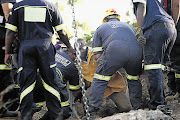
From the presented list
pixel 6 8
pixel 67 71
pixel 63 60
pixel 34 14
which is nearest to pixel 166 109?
pixel 67 71

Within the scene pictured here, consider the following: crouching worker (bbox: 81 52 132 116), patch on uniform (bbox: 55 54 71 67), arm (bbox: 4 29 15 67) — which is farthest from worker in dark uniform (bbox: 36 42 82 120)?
arm (bbox: 4 29 15 67)

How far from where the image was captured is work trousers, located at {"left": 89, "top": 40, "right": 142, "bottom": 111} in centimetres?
328

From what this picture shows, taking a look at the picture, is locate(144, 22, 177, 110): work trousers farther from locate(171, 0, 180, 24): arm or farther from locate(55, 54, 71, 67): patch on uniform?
locate(55, 54, 71, 67): patch on uniform

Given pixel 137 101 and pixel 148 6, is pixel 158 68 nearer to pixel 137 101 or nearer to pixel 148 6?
pixel 137 101

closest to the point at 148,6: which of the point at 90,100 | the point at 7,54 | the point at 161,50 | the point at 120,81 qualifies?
the point at 161,50

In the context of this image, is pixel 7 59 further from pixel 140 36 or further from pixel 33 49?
pixel 140 36

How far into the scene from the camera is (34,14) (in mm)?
2850

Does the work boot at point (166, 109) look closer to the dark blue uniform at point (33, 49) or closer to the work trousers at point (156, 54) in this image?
the work trousers at point (156, 54)

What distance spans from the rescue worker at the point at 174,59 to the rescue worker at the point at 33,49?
1755 millimetres

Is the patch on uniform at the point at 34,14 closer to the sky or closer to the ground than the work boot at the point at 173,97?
closer to the sky

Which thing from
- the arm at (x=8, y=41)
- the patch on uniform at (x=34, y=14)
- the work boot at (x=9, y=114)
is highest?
the patch on uniform at (x=34, y=14)

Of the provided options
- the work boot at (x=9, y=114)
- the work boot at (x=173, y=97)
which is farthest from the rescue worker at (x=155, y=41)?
the work boot at (x=9, y=114)

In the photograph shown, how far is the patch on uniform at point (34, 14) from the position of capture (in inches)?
112

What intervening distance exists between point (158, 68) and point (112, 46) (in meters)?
0.75
